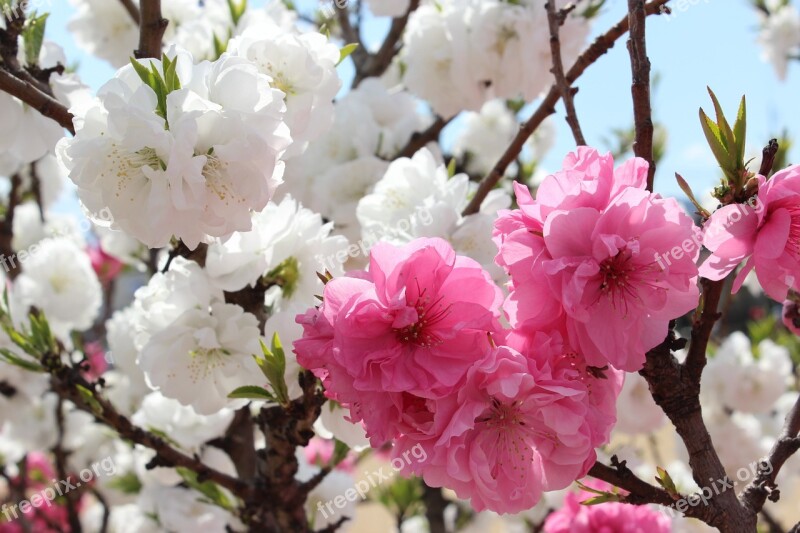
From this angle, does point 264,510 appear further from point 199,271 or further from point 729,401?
point 729,401

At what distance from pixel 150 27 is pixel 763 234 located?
0.73 metres

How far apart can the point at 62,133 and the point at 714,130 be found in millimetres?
852

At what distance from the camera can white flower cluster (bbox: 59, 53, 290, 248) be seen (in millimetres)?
659

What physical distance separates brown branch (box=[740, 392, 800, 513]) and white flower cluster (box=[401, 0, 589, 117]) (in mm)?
921

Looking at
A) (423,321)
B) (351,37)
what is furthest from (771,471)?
(351,37)

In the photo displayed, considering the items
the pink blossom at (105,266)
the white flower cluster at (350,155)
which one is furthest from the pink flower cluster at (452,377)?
the pink blossom at (105,266)

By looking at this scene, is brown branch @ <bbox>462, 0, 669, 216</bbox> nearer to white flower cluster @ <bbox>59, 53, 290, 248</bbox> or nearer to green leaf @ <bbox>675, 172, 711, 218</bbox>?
green leaf @ <bbox>675, 172, 711, 218</bbox>

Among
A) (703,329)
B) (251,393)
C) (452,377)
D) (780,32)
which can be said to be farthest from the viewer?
(780,32)

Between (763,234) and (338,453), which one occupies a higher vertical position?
(338,453)

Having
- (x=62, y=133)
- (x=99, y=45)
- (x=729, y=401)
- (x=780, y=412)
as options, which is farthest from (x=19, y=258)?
(x=780, y=412)

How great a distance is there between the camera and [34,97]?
2.79ft

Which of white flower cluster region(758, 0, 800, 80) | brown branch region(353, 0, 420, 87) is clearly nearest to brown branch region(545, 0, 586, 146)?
brown branch region(353, 0, 420, 87)

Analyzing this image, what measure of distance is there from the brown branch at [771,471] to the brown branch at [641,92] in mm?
277

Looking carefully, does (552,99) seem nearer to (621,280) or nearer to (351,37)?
(621,280)
